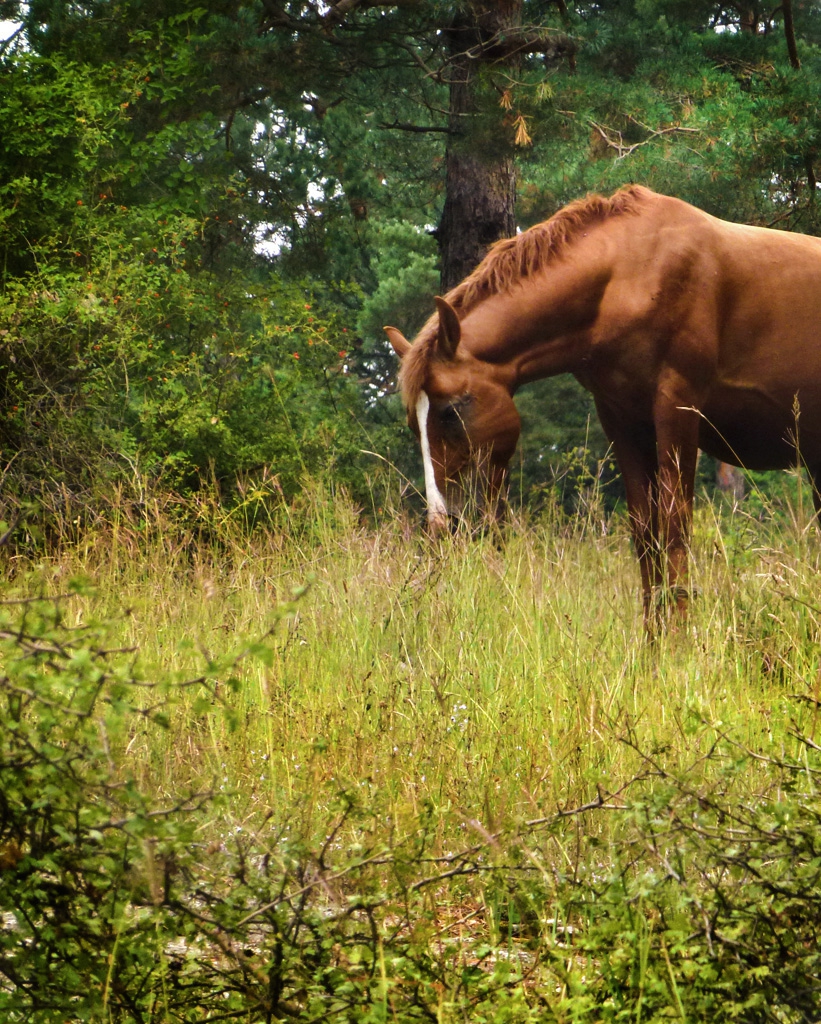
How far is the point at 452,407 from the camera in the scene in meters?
5.55

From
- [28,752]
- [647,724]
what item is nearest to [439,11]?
[647,724]

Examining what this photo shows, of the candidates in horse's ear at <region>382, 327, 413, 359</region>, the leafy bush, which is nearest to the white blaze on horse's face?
horse's ear at <region>382, 327, 413, 359</region>

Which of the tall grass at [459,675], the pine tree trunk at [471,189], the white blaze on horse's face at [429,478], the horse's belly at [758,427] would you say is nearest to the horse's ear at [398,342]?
the white blaze on horse's face at [429,478]

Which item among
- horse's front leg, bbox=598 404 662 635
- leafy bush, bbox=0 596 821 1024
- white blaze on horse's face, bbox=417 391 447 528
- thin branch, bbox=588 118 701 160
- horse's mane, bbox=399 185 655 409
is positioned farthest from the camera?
thin branch, bbox=588 118 701 160

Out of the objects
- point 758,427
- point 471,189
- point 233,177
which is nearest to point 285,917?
point 758,427

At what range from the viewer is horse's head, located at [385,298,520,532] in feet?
18.1

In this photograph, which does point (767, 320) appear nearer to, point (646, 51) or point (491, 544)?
point (491, 544)

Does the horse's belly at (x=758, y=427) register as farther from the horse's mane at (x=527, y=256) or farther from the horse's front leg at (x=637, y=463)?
the horse's mane at (x=527, y=256)

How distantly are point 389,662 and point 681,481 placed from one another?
6.20 feet

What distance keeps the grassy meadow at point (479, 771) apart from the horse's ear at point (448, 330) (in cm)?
83

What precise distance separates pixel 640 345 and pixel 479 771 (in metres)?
2.68

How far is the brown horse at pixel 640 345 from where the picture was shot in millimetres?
5297

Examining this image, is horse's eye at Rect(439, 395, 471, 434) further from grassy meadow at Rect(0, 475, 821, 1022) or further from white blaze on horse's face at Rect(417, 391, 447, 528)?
grassy meadow at Rect(0, 475, 821, 1022)

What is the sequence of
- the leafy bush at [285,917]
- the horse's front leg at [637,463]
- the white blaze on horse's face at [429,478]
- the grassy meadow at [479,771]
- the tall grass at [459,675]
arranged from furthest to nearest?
Result: the horse's front leg at [637,463] → the white blaze on horse's face at [429,478] → the tall grass at [459,675] → the grassy meadow at [479,771] → the leafy bush at [285,917]
